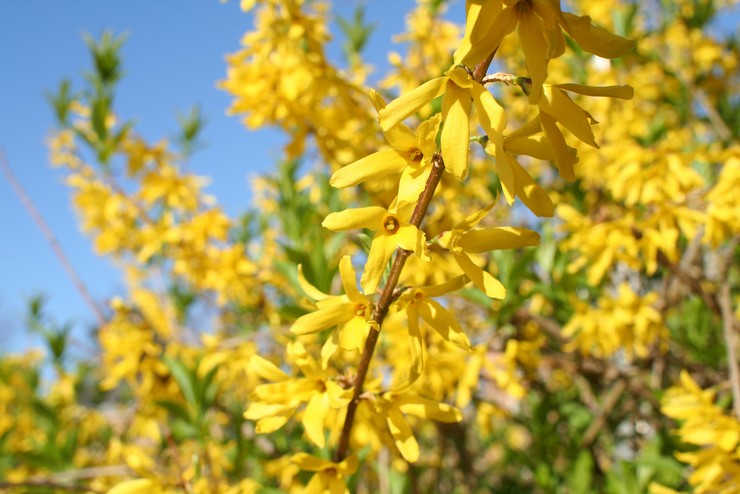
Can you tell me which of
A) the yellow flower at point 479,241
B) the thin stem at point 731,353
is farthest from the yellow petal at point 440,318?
the thin stem at point 731,353

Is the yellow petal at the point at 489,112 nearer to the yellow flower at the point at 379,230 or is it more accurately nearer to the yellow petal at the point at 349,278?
the yellow flower at the point at 379,230

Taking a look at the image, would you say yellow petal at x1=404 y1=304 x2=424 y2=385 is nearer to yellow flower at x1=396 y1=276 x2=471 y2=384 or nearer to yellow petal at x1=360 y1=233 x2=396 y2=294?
yellow flower at x1=396 y1=276 x2=471 y2=384

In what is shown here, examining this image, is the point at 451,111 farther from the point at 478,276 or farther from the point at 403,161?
the point at 478,276

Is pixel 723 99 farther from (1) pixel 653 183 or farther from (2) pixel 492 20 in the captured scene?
(2) pixel 492 20

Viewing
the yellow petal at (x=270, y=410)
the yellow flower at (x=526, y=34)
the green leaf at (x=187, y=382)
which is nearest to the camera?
the yellow flower at (x=526, y=34)

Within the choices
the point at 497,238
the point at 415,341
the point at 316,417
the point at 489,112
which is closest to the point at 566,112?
the point at 489,112

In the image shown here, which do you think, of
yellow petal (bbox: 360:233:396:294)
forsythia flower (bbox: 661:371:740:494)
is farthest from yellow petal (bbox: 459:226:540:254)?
forsythia flower (bbox: 661:371:740:494)
